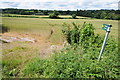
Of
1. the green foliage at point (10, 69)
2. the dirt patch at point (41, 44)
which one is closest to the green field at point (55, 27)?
the dirt patch at point (41, 44)

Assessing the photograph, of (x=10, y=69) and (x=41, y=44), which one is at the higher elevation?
(x=41, y=44)

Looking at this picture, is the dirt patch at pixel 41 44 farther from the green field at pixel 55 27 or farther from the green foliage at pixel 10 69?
the green field at pixel 55 27

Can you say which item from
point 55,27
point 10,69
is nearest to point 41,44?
point 10,69

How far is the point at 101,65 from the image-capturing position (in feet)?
8.87

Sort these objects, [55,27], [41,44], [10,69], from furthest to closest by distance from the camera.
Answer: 1. [55,27]
2. [41,44]
3. [10,69]

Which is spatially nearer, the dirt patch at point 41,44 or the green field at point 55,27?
the dirt patch at point 41,44

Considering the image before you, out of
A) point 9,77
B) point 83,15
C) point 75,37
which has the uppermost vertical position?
point 83,15

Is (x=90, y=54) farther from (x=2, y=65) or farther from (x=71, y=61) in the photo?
(x=2, y=65)

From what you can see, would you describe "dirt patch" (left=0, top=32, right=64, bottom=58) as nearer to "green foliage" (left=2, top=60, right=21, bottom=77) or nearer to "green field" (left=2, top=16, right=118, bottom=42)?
"green foliage" (left=2, top=60, right=21, bottom=77)

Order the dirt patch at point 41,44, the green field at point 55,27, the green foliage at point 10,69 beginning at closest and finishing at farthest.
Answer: the green foliage at point 10,69, the dirt patch at point 41,44, the green field at point 55,27

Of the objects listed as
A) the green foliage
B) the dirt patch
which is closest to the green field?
the dirt patch

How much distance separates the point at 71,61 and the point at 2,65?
240 centimetres

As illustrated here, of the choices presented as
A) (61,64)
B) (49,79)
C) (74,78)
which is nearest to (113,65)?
(74,78)

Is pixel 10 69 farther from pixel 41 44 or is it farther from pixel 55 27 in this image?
pixel 55 27
